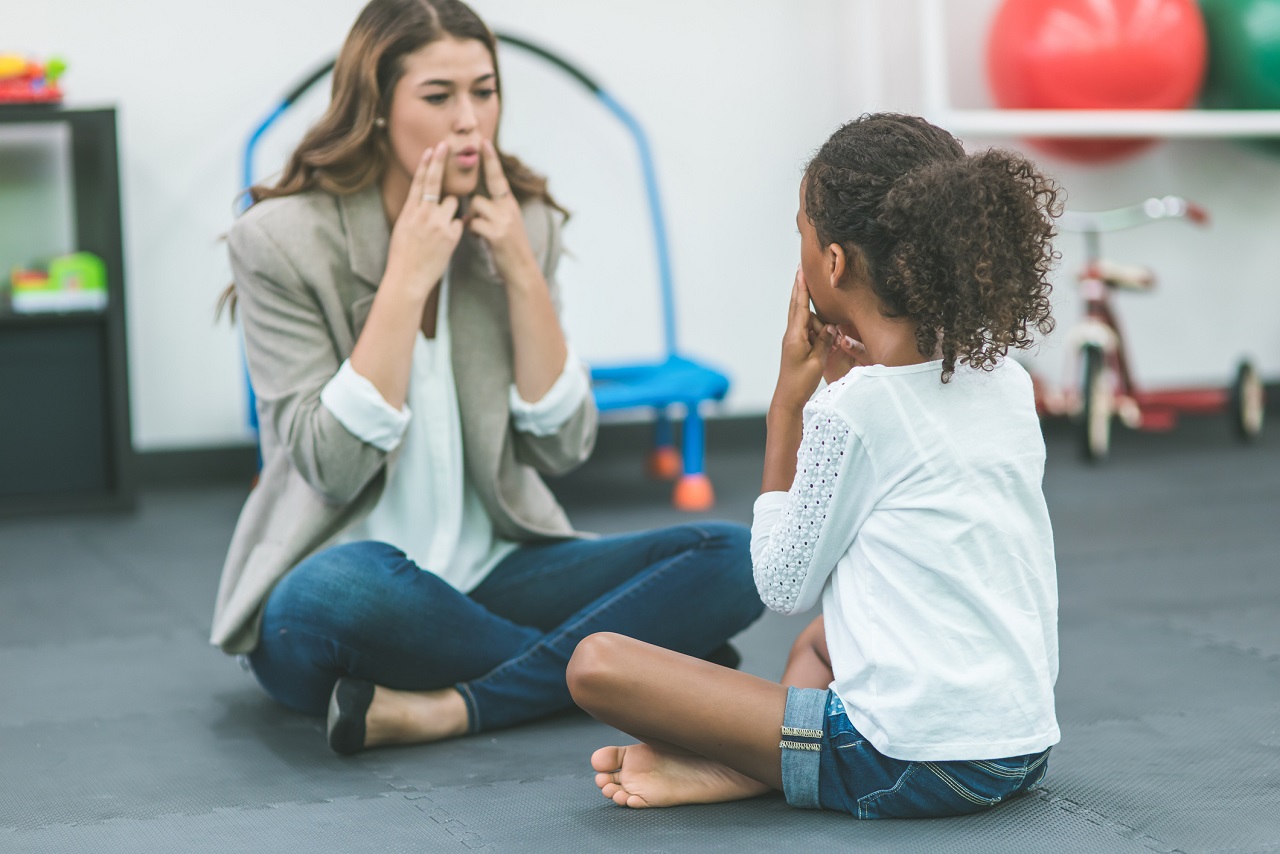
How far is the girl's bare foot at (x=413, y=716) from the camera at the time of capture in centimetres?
163

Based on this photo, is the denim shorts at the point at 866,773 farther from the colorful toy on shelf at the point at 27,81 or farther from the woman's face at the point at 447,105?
the colorful toy on shelf at the point at 27,81

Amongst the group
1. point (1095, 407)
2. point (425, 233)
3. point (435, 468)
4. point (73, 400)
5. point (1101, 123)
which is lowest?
point (1095, 407)

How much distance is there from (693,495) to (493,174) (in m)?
1.67

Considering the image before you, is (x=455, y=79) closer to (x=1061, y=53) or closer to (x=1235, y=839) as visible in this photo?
(x=1235, y=839)

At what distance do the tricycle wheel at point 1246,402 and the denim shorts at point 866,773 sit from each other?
3.05 m

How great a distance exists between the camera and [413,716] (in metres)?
1.65

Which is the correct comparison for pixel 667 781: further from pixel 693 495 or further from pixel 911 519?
pixel 693 495

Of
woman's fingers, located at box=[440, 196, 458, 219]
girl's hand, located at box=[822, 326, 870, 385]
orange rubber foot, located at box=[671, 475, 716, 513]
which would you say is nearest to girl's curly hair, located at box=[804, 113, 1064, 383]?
girl's hand, located at box=[822, 326, 870, 385]

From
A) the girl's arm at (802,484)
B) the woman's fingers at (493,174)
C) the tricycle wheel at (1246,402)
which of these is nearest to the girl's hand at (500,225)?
the woman's fingers at (493,174)

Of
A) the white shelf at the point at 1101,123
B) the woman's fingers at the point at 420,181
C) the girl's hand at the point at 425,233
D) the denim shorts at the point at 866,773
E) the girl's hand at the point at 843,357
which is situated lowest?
the denim shorts at the point at 866,773


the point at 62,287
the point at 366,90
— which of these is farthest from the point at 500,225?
the point at 62,287

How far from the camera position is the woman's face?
1.73 metres

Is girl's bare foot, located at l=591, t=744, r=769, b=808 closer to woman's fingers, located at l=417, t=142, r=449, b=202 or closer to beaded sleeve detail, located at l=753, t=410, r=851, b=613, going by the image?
beaded sleeve detail, located at l=753, t=410, r=851, b=613

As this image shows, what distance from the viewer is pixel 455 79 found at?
1.74m
